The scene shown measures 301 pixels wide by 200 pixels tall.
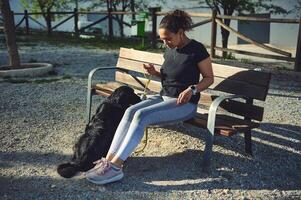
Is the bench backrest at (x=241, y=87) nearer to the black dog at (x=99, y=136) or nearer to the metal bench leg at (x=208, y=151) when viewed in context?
the metal bench leg at (x=208, y=151)

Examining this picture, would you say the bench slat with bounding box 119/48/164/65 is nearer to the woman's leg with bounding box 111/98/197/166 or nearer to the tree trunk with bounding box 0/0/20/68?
the woman's leg with bounding box 111/98/197/166

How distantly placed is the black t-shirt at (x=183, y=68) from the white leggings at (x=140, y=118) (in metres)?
0.11

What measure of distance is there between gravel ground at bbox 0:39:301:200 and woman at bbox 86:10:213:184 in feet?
0.68

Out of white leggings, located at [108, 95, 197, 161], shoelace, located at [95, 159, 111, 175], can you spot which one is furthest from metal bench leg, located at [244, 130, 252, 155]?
shoelace, located at [95, 159, 111, 175]

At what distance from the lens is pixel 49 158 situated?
4480 millimetres

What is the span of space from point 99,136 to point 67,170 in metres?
0.42

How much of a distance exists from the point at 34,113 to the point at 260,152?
310 centimetres

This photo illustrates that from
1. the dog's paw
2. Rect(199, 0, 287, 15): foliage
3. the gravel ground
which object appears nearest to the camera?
the gravel ground

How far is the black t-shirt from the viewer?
4.10 meters

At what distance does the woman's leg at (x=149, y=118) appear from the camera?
150 inches

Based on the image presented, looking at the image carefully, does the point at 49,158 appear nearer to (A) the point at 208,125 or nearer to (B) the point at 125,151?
(B) the point at 125,151

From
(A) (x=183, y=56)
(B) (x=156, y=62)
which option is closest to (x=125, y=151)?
(A) (x=183, y=56)

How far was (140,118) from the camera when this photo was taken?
12.8ft

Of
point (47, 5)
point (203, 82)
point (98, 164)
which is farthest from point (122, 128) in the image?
point (47, 5)
